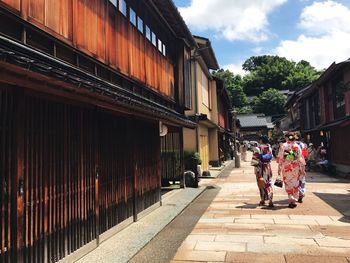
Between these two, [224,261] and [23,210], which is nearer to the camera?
[23,210]

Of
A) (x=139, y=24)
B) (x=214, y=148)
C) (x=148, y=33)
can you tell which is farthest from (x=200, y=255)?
(x=214, y=148)

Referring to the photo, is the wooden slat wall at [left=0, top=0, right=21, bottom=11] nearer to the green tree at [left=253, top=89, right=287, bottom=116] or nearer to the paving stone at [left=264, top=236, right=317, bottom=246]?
the paving stone at [left=264, top=236, right=317, bottom=246]

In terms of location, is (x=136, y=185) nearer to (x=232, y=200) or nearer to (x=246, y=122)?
(x=232, y=200)

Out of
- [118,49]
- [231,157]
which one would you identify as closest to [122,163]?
[118,49]

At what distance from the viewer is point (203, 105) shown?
2486 cm

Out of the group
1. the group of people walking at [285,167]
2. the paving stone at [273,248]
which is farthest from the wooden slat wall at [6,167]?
the group of people walking at [285,167]

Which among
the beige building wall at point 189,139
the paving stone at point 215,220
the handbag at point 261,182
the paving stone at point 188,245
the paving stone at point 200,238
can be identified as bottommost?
the paving stone at point 188,245

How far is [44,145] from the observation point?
17.1ft

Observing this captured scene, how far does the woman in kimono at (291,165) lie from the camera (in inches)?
441

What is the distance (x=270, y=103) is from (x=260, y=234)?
75.7 m

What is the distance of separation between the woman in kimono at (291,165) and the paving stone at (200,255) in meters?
5.38

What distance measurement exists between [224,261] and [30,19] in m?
4.88

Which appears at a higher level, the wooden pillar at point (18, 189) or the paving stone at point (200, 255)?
the wooden pillar at point (18, 189)

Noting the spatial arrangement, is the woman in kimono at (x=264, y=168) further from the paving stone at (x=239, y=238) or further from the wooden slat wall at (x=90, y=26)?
the wooden slat wall at (x=90, y=26)
